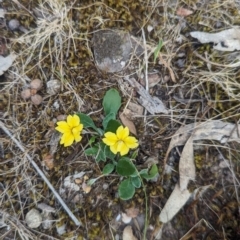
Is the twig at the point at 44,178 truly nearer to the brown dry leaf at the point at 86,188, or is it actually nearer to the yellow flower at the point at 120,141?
the brown dry leaf at the point at 86,188

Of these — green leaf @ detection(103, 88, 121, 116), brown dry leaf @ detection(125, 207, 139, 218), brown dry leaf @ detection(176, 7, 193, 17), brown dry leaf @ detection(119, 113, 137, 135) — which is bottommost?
brown dry leaf @ detection(125, 207, 139, 218)

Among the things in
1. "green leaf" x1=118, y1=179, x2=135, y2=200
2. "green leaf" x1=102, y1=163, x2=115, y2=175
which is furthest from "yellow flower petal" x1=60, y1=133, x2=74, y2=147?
"green leaf" x1=118, y1=179, x2=135, y2=200

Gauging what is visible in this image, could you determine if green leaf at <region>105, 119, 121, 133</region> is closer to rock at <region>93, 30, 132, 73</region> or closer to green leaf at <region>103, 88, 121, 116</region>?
green leaf at <region>103, 88, 121, 116</region>

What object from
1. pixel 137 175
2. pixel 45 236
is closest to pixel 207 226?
pixel 137 175

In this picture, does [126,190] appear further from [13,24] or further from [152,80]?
[13,24]

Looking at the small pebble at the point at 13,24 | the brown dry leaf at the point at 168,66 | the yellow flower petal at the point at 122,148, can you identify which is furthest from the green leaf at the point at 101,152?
the small pebble at the point at 13,24

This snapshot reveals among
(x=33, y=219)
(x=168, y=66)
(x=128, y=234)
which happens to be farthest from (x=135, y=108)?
(x=33, y=219)

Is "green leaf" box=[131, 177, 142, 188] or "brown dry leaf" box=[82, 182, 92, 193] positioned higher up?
"green leaf" box=[131, 177, 142, 188]

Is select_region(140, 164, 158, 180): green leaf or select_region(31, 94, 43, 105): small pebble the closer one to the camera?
select_region(140, 164, 158, 180): green leaf
